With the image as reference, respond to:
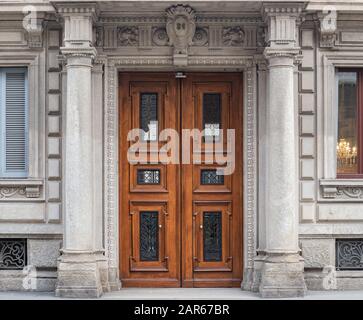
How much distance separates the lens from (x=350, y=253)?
14.2 meters

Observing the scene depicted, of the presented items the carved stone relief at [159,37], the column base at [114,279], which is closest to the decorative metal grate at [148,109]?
the carved stone relief at [159,37]

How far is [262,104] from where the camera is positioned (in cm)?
1401

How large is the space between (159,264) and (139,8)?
14.9 ft

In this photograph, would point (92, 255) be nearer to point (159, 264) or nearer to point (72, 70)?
point (159, 264)

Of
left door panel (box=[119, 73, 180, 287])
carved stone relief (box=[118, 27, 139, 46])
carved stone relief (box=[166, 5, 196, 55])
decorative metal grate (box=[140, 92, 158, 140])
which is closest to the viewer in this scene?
carved stone relief (box=[166, 5, 196, 55])

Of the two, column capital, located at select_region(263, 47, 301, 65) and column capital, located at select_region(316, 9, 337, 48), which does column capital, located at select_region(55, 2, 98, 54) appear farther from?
column capital, located at select_region(316, 9, 337, 48)

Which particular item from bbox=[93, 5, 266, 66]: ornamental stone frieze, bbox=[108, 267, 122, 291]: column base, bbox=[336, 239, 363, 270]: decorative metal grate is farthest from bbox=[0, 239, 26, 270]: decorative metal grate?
bbox=[336, 239, 363, 270]: decorative metal grate

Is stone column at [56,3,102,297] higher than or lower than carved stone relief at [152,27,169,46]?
lower

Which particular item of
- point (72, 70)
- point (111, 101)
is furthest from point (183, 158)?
point (72, 70)

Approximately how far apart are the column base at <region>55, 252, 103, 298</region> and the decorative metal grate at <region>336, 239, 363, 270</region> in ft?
14.4

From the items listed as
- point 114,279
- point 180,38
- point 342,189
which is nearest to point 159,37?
point 180,38

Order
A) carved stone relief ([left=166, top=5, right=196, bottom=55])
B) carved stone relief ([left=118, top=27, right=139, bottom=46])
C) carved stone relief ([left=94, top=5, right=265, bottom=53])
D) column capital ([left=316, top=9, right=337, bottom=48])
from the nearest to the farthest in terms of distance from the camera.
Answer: carved stone relief ([left=166, top=5, right=196, bottom=55])
column capital ([left=316, top=9, right=337, bottom=48])
carved stone relief ([left=94, top=5, right=265, bottom=53])
carved stone relief ([left=118, top=27, right=139, bottom=46])

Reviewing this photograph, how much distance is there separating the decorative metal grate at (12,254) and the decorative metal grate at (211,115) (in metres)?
3.85

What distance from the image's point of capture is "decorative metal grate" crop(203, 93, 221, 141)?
14.3 metres
